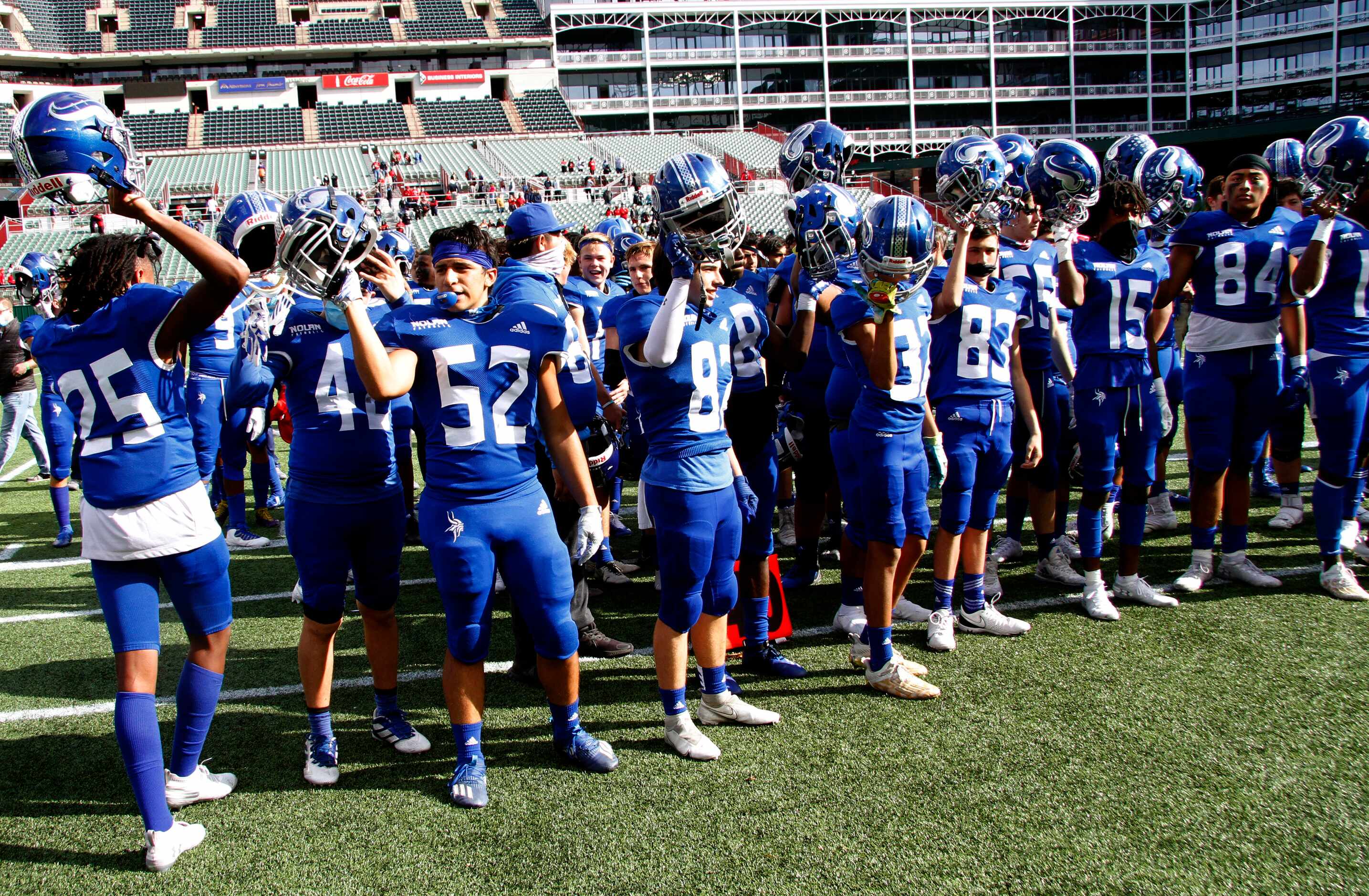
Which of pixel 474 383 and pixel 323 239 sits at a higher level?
pixel 323 239

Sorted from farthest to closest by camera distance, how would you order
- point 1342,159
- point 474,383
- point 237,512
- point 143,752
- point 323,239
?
1. point 237,512
2. point 1342,159
3. point 474,383
4. point 143,752
5. point 323,239

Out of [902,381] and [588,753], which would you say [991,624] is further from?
[588,753]

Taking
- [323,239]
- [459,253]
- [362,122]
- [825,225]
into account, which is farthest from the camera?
[362,122]

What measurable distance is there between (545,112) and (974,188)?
44.5 metres

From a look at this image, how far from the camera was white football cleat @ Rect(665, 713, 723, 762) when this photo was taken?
12.6 ft

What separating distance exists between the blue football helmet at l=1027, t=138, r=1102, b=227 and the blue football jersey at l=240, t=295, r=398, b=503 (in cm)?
355

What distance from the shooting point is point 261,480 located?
8.12 metres

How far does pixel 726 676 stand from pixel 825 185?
2.21m

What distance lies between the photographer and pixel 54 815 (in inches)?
142

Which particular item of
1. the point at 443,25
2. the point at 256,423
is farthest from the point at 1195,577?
the point at 443,25

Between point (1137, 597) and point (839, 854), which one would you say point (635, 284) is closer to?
point (839, 854)

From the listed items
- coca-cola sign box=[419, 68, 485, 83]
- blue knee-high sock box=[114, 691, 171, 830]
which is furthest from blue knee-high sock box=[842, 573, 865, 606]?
coca-cola sign box=[419, 68, 485, 83]

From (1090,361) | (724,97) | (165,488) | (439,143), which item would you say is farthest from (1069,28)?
(165,488)

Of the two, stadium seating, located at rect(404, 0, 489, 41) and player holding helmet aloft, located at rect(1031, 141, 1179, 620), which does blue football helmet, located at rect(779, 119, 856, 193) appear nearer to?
player holding helmet aloft, located at rect(1031, 141, 1179, 620)
